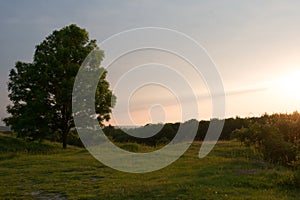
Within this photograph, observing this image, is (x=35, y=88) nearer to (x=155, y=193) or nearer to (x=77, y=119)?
(x=77, y=119)

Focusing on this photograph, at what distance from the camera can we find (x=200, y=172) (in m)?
17.7

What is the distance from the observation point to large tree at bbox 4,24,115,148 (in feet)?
120

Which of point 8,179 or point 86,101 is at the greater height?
point 86,101

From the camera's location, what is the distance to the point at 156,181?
52.4ft

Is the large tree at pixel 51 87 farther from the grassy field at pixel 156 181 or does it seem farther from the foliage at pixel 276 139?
the foliage at pixel 276 139

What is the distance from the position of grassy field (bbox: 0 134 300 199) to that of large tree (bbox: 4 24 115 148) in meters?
13.9

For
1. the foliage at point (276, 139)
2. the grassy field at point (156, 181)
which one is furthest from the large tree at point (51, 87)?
the foliage at point (276, 139)

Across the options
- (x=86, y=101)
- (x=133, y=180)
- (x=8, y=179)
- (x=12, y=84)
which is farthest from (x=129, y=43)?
(x=12, y=84)

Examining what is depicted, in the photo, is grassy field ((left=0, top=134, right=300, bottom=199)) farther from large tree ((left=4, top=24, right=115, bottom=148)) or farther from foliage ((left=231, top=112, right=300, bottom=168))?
large tree ((left=4, top=24, right=115, bottom=148))

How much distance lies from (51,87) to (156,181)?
24228 mm

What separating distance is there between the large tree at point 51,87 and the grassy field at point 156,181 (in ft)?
45.5

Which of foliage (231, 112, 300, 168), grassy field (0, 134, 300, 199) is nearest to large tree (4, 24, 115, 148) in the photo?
grassy field (0, 134, 300, 199)

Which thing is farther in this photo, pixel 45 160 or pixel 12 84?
pixel 12 84

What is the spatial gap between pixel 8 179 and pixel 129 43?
8.76 metres
